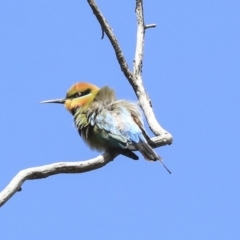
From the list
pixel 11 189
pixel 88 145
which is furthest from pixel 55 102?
pixel 11 189

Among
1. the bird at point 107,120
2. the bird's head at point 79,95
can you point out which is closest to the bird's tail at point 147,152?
the bird at point 107,120

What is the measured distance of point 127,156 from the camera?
4.04 m

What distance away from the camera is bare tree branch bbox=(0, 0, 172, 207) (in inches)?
122

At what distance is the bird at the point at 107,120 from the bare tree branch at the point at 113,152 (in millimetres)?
61

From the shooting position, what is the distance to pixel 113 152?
3.94m

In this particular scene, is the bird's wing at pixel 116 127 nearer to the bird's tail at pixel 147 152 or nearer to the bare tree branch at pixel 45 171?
the bird's tail at pixel 147 152

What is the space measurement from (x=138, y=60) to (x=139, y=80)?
0.13 metres

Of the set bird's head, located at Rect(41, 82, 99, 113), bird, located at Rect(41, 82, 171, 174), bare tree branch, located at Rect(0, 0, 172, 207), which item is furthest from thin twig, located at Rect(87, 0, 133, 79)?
bird's head, located at Rect(41, 82, 99, 113)

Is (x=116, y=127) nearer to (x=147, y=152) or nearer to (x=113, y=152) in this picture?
(x=113, y=152)

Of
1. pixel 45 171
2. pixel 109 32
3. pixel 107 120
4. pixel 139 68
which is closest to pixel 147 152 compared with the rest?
pixel 107 120

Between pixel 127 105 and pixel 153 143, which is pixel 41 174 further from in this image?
pixel 127 105

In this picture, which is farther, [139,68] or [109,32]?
[139,68]

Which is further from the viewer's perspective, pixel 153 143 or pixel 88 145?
pixel 88 145

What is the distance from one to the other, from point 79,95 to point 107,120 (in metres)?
0.43
